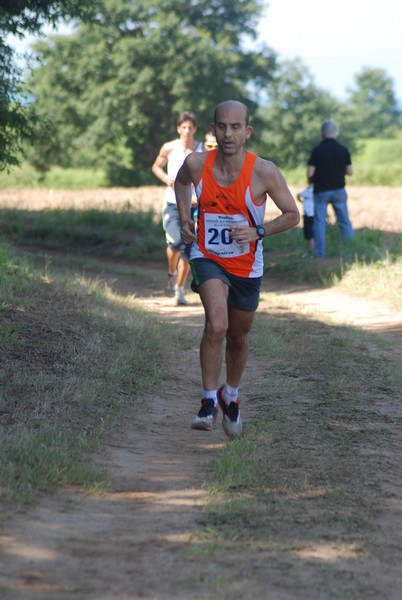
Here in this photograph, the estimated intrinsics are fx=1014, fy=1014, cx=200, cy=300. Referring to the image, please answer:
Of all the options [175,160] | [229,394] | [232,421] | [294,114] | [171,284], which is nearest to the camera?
[232,421]

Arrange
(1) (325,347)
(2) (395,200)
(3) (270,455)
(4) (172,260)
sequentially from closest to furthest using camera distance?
1. (3) (270,455)
2. (1) (325,347)
3. (4) (172,260)
4. (2) (395,200)

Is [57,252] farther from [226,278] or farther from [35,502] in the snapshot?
[35,502]

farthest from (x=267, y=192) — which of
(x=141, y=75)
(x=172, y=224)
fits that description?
(x=141, y=75)

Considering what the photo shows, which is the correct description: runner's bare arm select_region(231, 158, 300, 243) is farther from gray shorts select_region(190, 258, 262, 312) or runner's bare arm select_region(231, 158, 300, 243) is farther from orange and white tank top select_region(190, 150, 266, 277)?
gray shorts select_region(190, 258, 262, 312)

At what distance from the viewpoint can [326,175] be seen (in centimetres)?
1557

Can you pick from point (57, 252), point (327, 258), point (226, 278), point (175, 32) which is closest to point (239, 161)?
point (226, 278)

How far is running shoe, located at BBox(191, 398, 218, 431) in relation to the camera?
240 inches

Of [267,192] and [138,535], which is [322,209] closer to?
[267,192]

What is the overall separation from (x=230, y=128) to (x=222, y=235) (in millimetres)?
639

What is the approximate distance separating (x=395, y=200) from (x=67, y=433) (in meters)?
19.4

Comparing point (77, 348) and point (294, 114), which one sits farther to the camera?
point (294, 114)

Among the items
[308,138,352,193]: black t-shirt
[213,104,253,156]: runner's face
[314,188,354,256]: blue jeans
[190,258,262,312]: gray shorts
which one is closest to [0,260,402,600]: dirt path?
[190,258,262,312]: gray shorts

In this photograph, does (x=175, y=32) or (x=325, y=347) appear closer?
(x=325, y=347)

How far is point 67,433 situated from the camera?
5.81 metres
